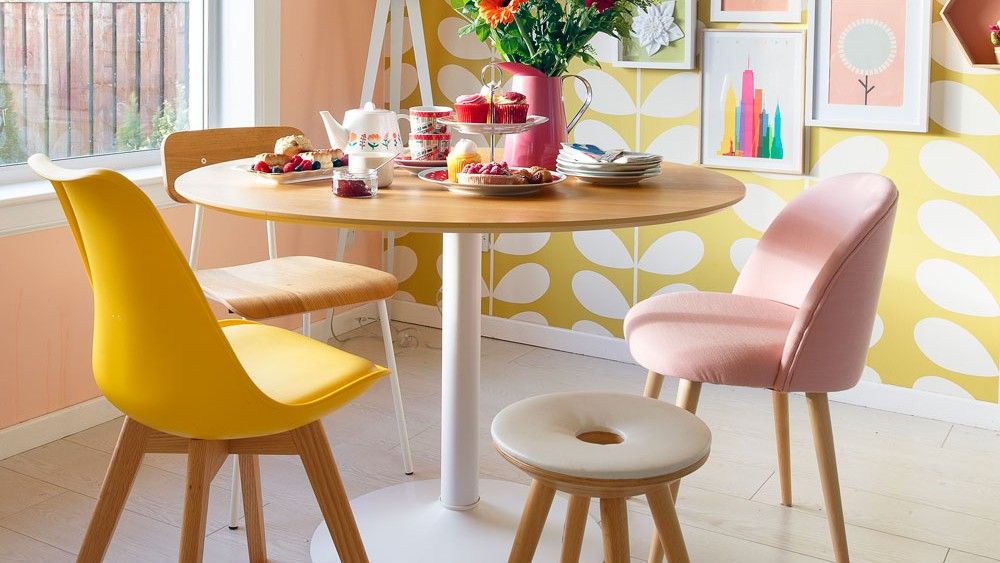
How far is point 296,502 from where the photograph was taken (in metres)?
2.53

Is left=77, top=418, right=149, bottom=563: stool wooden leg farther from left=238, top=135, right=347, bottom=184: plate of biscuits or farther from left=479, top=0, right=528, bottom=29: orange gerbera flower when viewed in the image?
left=479, top=0, right=528, bottom=29: orange gerbera flower

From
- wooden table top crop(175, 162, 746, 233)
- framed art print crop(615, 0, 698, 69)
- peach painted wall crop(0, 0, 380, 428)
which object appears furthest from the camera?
framed art print crop(615, 0, 698, 69)

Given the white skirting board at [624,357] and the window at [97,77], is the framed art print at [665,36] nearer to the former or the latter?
the white skirting board at [624,357]

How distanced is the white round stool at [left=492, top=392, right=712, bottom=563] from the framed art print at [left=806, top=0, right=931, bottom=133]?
165 centimetres

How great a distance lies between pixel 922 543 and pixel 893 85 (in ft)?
4.18

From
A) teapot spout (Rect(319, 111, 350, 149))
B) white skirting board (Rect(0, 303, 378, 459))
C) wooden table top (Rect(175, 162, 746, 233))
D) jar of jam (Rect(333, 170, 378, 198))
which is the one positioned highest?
teapot spout (Rect(319, 111, 350, 149))

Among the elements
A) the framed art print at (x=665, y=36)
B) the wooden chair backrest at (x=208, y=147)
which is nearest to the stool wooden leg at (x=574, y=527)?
the wooden chair backrest at (x=208, y=147)

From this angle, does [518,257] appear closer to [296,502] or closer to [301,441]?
[296,502]

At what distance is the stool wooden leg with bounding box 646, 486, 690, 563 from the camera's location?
5.32 ft

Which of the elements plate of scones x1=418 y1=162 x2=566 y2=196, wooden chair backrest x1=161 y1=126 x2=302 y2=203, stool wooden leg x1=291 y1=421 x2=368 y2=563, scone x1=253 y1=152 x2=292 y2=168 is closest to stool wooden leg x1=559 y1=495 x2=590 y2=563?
stool wooden leg x1=291 y1=421 x2=368 y2=563

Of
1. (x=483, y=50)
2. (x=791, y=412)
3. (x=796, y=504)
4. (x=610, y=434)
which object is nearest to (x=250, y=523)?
(x=610, y=434)

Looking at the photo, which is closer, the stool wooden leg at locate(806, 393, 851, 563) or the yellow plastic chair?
the yellow plastic chair

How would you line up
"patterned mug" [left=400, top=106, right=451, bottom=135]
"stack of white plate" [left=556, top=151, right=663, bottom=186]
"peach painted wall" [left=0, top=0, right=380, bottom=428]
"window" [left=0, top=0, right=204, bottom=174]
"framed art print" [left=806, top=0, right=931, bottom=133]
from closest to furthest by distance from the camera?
"stack of white plate" [left=556, top=151, right=663, bottom=186] < "patterned mug" [left=400, top=106, right=451, bottom=135] < "peach painted wall" [left=0, top=0, right=380, bottom=428] < "window" [left=0, top=0, right=204, bottom=174] < "framed art print" [left=806, top=0, right=931, bottom=133]

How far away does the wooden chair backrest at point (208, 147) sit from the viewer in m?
2.59
